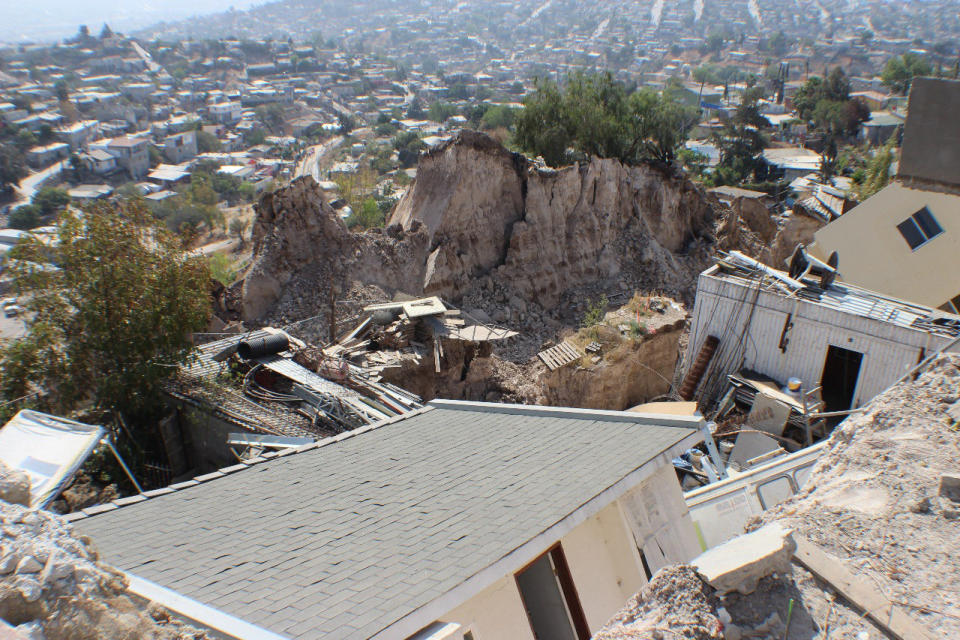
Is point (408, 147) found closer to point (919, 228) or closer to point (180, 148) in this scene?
point (180, 148)

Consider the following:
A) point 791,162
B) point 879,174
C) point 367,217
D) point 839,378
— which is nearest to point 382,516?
point 839,378

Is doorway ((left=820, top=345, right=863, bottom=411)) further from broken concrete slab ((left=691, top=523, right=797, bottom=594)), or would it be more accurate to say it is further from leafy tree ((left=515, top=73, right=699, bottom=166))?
leafy tree ((left=515, top=73, right=699, bottom=166))

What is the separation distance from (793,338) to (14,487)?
41.8ft

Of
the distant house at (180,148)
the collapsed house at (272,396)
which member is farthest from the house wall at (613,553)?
the distant house at (180,148)

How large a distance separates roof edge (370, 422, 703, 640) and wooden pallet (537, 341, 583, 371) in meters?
9.89

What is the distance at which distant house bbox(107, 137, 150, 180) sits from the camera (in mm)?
70312

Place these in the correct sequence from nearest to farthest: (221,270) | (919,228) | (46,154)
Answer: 1. (919,228)
2. (221,270)
3. (46,154)

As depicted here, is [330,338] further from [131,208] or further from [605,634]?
[605,634]

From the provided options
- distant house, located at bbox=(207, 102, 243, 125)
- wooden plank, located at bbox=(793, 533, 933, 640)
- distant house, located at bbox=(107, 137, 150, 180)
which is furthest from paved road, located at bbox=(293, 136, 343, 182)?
wooden plank, located at bbox=(793, 533, 933, 640)

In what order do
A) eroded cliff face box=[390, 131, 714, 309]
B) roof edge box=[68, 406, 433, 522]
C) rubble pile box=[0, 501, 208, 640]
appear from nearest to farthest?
rubble pile box=[0, 501, 208, 640], roof edge box=[68, 406, 433, 522], eroded cliff face box=[390, 131, 714, 309]

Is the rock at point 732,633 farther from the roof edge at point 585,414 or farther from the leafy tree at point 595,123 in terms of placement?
the leafy tree at point 595,123

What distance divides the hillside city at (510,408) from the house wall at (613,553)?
3 cm

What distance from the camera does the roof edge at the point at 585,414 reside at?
6.47 meters

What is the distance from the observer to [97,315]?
11.3 meters
